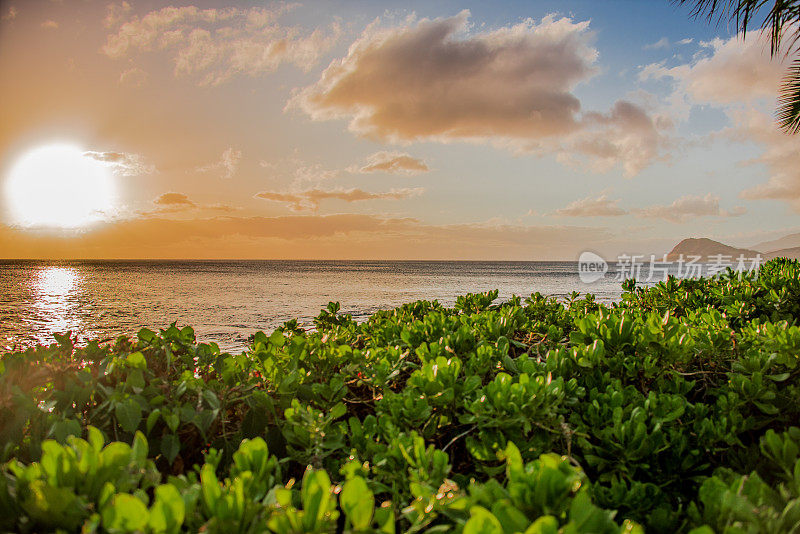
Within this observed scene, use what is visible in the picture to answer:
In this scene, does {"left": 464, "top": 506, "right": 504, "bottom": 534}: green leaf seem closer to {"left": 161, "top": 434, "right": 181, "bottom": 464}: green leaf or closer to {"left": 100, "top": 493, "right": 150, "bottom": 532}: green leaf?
{"left": 100, "top": 493, "right": 150, "bottom": 532}: green leaf

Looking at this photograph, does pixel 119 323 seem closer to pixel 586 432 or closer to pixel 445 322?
pixel 445 322

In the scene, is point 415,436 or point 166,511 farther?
point 415,436

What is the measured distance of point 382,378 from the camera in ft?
7.02

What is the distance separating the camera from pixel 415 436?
4.60ft

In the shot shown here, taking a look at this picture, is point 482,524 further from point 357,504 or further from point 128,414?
point 128,414

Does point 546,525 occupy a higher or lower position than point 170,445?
higher

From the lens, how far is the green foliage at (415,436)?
3.50ft

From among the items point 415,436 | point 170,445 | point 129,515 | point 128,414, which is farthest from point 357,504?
point 128,414

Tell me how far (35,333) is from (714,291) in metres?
21.9

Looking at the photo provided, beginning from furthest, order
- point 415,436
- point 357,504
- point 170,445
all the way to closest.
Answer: point 170,445
point 415,436
point 357,504

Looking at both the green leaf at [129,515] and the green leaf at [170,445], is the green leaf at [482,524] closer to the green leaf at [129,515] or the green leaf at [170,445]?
the green leaf at [129,515]

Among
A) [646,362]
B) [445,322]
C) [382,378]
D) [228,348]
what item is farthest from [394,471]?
[228,348]

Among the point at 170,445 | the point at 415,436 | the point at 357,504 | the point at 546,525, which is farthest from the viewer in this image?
the point at 170,445

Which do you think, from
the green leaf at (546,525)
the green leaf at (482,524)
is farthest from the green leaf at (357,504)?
the green leaf at (546,525)
